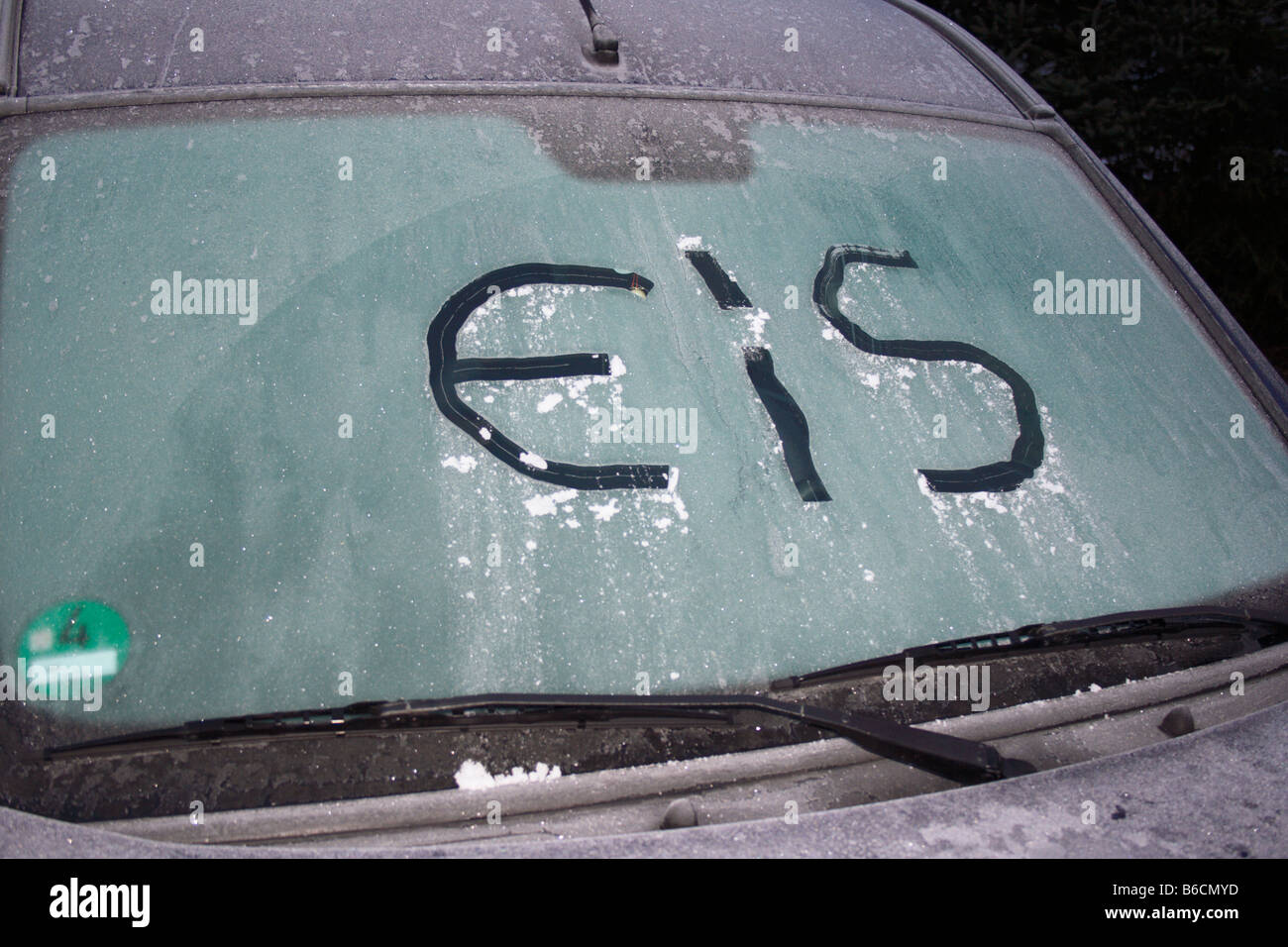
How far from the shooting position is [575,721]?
1185 mm

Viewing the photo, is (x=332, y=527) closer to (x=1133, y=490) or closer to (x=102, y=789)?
(x=102, y=789)

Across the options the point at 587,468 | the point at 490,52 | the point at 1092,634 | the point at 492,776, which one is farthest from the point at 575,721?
the point at 490,52

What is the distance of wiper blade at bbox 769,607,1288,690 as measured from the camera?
1.28 metres

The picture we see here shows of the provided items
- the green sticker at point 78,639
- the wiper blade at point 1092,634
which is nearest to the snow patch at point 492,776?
the wiper blade at point 1092,634

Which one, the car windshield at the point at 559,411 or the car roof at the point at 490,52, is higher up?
the car roof at the point at 490,52

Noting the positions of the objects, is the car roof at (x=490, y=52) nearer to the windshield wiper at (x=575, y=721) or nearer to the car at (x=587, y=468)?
the car at (x=587, y=468)

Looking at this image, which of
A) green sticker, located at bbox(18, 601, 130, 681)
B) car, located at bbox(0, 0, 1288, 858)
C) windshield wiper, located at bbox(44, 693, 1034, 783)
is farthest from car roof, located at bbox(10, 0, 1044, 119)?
windshield wiper, located at bbox(44, 693, 1034, 783)

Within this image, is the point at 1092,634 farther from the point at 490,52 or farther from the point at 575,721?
the point at 490,52

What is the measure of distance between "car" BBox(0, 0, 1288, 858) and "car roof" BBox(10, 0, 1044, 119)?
12 mm

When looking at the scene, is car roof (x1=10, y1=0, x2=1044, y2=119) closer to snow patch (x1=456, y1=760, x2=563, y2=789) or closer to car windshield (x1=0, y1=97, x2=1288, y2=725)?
car windshield (x1=0, y1=97, x2=1288, y2=725)

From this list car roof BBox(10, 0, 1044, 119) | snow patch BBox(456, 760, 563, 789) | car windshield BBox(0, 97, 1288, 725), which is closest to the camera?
snow patch BBox(456, 760, 563, 789)

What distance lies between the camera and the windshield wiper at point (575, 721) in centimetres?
115

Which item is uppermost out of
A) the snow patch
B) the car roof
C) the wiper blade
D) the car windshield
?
the car roof
